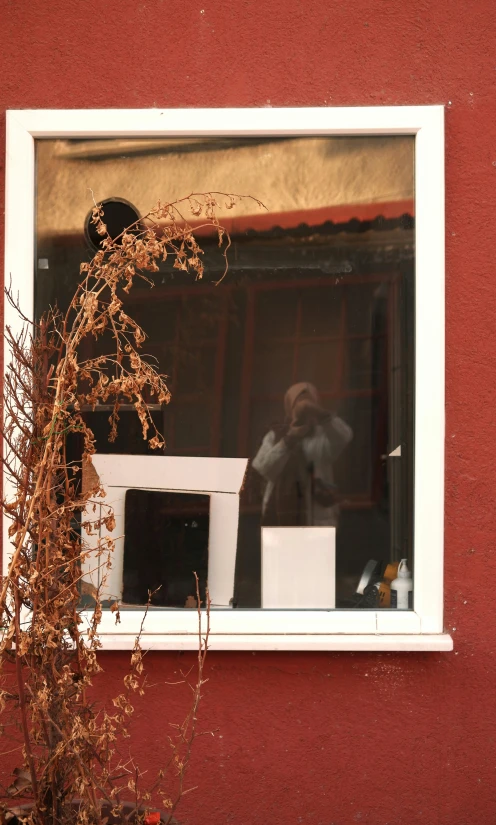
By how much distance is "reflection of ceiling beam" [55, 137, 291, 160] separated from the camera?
407cm

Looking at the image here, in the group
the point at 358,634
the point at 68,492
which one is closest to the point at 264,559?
the point at 358,634

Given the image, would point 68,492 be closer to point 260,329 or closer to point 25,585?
point 25,585

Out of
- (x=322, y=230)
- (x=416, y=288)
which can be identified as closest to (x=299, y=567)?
(x=416, y=288)

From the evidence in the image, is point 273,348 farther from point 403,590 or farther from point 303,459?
point 403,590

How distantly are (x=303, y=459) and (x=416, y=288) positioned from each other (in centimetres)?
87

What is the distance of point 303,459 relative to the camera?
4109 mm

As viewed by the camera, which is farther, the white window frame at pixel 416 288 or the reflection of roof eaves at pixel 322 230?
the reflection of roof eaves at pixel 322 230

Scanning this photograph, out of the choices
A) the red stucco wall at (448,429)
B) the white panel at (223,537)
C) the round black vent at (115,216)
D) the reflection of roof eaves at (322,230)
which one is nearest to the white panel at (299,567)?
the white panel at (223,537)

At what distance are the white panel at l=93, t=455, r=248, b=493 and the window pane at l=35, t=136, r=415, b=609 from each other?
24mm

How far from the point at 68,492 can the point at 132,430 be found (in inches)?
53.0

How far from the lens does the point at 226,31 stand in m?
4.00

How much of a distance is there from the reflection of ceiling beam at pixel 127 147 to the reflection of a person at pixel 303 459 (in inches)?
43.4

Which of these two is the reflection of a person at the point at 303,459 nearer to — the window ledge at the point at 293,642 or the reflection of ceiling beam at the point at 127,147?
the window ledge at the point at 293,642

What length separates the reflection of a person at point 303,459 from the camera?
410cm
